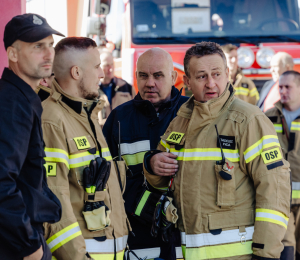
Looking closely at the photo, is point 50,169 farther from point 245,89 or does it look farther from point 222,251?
point 245,89

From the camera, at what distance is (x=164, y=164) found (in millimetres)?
2270

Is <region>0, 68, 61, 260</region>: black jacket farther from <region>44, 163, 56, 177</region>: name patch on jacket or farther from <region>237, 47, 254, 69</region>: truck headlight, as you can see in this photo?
<region>237, 47, 254, 69</region>: truck headlight

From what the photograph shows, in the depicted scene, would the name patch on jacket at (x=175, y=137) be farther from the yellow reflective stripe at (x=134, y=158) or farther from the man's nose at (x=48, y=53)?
the man's nose at (x=48, y=53)

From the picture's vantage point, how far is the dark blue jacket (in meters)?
2.81

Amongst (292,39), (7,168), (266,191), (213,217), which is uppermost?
(292,39)

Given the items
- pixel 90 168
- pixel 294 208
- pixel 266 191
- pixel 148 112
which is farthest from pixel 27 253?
pixel 294 208

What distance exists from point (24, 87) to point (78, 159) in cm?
58

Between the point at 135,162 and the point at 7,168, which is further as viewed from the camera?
the point at 135,162

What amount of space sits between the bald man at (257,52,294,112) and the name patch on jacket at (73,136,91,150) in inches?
126

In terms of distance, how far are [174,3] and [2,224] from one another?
4486 mm

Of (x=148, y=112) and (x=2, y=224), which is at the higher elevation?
(x=148, y=112)

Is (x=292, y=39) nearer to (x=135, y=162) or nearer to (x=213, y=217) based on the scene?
(x=135, y=162)

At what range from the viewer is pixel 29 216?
1.62 meters

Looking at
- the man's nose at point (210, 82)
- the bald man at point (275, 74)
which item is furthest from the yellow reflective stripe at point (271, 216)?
the bald man at point (275, 74)
